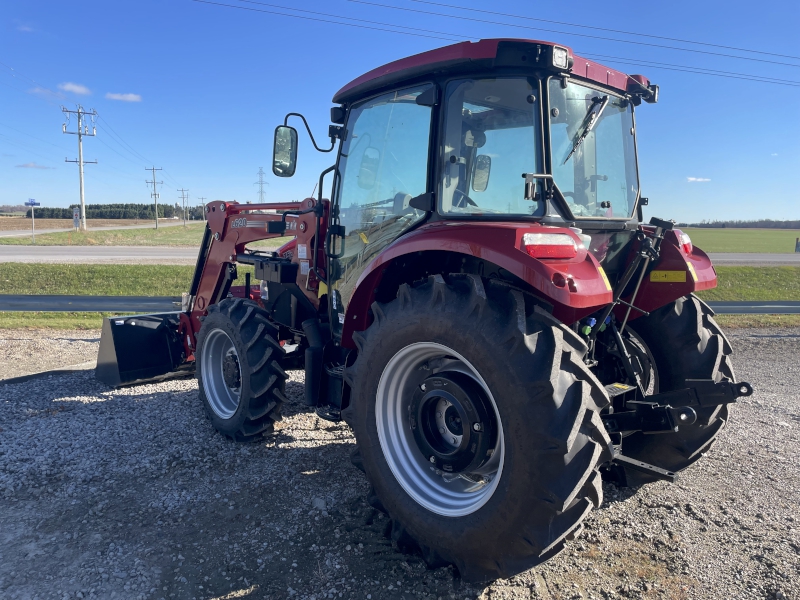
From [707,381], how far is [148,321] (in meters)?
5.41

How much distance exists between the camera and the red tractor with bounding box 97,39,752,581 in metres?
2.41

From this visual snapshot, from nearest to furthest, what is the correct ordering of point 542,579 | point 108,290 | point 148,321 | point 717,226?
point 542,579 → point 148,321 → point 108,290 → point 717,226

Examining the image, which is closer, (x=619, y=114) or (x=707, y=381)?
(x=707, y=381)

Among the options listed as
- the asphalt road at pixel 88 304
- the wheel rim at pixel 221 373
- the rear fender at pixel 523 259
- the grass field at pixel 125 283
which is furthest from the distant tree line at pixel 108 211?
the rear fender at pixel 523 259

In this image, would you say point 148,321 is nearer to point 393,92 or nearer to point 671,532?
point 393,92

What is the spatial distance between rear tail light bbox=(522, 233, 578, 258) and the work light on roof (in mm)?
964

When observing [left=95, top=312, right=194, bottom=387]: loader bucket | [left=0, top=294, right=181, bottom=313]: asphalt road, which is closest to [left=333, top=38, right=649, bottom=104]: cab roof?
[left=95, top=312, right=194, bottom=387]: loader bucket

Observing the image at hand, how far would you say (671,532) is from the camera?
3.32 metres

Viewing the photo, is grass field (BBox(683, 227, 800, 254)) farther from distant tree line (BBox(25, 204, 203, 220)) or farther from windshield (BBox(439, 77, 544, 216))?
distant tree line (BBox(25, 204, 203, 220))

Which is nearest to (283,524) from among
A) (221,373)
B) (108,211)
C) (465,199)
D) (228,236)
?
(221,373)

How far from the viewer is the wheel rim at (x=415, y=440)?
9.33ft

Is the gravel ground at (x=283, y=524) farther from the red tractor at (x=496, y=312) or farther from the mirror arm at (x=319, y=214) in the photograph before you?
the mirror arm at (x=319, y=214)

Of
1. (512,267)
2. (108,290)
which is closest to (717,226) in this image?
(108,290)

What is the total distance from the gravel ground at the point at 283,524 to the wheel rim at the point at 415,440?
401 millimetres
